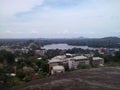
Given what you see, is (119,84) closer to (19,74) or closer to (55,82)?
(55,82)

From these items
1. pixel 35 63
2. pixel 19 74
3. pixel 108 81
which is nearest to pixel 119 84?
pixel 108 81

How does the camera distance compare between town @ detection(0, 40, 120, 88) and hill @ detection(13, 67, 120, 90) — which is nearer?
hill @ detection(13, 67, 120, 90)

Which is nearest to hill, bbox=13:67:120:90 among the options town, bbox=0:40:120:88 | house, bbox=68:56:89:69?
town, bbox=0:40:120:88

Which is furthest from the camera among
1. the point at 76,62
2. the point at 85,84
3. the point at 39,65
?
the point at 76,62

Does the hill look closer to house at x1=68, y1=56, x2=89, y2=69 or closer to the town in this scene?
the town

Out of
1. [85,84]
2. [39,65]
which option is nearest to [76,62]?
[39,65]

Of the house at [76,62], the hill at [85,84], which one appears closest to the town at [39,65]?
the house at [76,62]

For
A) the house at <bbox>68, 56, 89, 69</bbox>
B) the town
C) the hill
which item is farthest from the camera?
the house at <bbox>68, 56, 89, 69</bbox>

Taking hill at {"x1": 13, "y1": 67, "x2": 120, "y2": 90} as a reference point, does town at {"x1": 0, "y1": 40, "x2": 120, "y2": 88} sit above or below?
below

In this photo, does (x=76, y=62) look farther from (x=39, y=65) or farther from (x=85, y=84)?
(x=85, y=84)

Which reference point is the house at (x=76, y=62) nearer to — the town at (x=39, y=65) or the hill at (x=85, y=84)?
the town at (x=39, y=65)

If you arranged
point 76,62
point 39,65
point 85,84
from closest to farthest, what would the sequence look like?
1. point 85,84
2. point 39,65
3. point 76,62
